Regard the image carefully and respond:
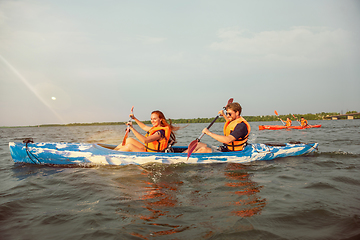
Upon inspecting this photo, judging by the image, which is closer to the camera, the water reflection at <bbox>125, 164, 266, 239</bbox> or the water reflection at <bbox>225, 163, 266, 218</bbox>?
the water reflection at <bbox>125, 164, 266, 239</bbox>

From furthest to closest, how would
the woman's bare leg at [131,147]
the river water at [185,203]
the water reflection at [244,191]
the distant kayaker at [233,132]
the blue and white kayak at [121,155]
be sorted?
the woman's bare leg at [131,147], the blue and white kayak at [121,155], the distant kayaker at [233,132], the water reflection at [244,191], the river water at [185,203]

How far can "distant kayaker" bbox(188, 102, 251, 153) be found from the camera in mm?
5020

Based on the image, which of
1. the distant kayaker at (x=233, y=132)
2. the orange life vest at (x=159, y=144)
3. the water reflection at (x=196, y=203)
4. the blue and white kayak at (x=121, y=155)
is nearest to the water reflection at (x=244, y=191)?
the water reflection at (x=196, y=203)

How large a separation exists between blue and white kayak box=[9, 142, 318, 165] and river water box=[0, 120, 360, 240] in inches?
11.5

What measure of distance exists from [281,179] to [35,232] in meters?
4.01

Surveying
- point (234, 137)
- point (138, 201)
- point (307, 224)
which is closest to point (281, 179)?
point (234, 137)

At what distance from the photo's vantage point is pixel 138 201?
3086 mm

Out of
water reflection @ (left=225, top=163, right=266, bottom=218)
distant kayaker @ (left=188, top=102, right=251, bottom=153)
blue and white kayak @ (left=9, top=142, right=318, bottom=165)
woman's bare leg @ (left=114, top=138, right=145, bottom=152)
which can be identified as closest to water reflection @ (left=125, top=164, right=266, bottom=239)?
water reflection @ (left=225, top=163, right=266, bottom=218)

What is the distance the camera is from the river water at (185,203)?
2.23 metres

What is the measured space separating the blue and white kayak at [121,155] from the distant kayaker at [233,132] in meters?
0.23

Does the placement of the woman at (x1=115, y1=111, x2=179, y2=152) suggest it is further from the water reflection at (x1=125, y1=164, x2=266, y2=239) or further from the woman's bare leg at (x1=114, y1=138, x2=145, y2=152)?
the water reflection at (x1=125, y1=164, x2=266, y2=239)

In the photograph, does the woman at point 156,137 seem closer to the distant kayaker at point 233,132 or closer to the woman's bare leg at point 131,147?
the woman's bare leg at point 131,147

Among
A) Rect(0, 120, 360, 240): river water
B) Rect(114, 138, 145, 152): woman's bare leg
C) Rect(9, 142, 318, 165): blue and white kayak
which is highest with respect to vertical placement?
Rect(114, 138, 145, 152): woman's bare leg

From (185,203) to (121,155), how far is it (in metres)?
2.94
